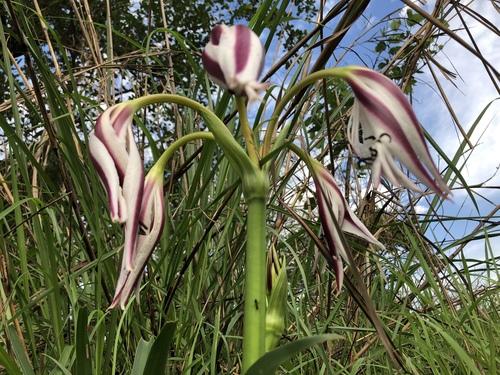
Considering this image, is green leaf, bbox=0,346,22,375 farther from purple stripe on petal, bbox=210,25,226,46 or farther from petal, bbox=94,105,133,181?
purple stripe on petal, bbox=210,25,226,46

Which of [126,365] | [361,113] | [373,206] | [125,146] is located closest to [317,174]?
[361,113]

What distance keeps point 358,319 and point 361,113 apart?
932 millimetres

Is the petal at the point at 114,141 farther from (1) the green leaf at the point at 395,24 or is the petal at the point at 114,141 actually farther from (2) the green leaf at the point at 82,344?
(1) the green leaf at the point at 395,24

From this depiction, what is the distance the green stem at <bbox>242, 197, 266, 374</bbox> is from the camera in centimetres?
45

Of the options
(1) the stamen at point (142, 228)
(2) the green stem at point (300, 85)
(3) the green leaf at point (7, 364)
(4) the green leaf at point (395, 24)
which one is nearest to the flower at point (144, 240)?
(1) the stamen at point (142, 228)

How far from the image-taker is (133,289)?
0.50 metres

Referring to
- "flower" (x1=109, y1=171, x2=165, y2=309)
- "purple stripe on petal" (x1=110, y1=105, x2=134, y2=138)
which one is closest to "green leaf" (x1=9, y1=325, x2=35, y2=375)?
"flower" (x1=109, y1=171, x2=165, y2=309)

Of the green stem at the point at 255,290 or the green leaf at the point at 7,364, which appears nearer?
the green stem at the point at 255,290

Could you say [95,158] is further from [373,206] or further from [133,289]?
[373,206]

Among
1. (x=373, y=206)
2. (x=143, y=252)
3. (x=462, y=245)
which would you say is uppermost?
(x=373, y=206)

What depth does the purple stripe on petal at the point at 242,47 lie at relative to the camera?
0.40 meters

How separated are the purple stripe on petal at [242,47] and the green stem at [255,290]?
0.42 feet

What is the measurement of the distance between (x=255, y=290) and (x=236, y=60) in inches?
8.0

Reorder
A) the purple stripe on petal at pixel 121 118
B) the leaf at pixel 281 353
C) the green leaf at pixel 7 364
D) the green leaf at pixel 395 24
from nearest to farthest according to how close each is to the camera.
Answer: the leaf at pixel 281 353 < the purple stripe on petal at pixel 121 118 < the green leaf at pixel 7 364 < the green leaf at pixel 395 24
